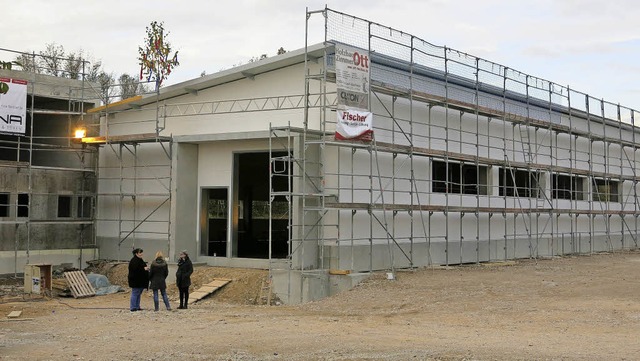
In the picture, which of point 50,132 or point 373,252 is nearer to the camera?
point 373,252

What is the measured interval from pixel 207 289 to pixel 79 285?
418 centimetres

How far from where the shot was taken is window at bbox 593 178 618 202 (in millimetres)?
35125

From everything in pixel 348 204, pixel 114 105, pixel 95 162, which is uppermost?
pixel 114 105

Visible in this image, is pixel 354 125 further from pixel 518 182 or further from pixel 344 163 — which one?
pixel 518 182

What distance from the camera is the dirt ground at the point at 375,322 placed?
11.8m

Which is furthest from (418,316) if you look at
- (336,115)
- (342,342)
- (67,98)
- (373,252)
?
(67,98)

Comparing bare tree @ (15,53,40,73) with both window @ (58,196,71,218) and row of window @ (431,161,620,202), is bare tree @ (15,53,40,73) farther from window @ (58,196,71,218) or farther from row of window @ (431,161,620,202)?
row of window @ (431,161,620,202)

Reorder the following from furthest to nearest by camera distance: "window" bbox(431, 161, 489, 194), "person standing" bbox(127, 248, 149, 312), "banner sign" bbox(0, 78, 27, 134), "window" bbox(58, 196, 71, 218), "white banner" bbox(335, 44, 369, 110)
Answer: "window" bbox(58, 196, 71, 218)
"window" bbox(431, 161, 489, 194)
"banner sign" bbox(0, 78, 27, 134)
"white banner" bbox(335, 44, 369, 110)
"person standing" bbox(127, 248, 149, 312)

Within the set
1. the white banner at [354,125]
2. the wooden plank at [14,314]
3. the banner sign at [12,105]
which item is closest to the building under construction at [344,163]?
the white banner at [354,125]

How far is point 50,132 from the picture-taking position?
90.5 ft

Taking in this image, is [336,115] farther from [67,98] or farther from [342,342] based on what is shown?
[67,98]

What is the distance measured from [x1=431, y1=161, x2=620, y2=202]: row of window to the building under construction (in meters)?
0.10

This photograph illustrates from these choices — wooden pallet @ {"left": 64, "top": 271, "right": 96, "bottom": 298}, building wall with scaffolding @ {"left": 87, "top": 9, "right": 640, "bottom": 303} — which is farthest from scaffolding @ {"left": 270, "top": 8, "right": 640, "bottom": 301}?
wooden pallet @ {"left": 64, "top": 271, "right": 96, "bottom": 298}

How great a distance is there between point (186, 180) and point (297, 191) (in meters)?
5.22
